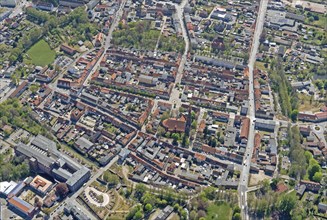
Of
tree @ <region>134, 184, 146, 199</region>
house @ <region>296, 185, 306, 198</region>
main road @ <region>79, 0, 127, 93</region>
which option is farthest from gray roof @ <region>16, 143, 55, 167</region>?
Result: house @ <region>296, 185, 306, 198</region>

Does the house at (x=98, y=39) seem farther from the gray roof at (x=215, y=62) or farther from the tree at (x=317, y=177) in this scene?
the tree at (x=317, y=177)

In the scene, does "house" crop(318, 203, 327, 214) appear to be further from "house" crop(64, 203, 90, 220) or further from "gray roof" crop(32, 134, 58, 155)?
"gray roof" crop(32, 134, 58, 155)

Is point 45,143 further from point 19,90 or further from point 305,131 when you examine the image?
point 305,131

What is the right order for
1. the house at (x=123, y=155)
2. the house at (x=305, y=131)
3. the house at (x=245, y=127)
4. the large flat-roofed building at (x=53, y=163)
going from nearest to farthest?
1. the large flat-roofed building at (x=53, y=163)
2. the house at (x=123, y=155)
3. the house at (x=245, y=127)
4. the house at (x=305, y=131)

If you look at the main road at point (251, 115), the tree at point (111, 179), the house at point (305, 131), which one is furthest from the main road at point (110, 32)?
the house at point (305, 131)

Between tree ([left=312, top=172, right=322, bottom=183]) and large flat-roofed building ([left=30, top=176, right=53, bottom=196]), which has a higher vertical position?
tree ([left=312, top=172, right=322, bottom=183])

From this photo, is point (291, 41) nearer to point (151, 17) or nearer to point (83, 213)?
point (151, 17)

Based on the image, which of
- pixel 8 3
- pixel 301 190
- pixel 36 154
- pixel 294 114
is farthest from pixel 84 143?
pixel 8 3
